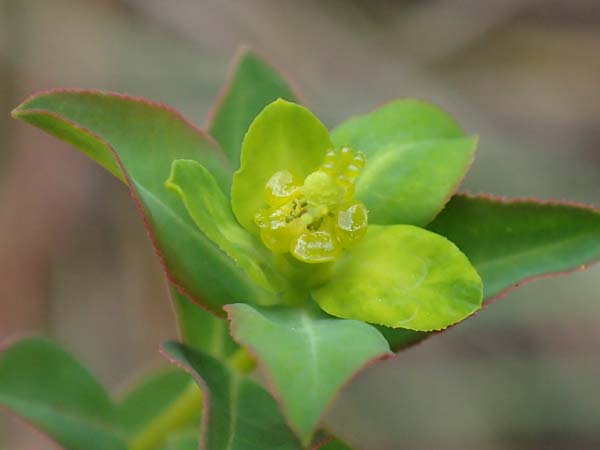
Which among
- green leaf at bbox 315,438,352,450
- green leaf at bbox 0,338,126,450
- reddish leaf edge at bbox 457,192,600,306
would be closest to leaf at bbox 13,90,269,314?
green leaf at bbox 315,438,352,450

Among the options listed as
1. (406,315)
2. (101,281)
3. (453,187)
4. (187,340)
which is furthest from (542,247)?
(101,281)

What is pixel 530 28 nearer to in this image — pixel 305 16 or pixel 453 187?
pixel 305 16

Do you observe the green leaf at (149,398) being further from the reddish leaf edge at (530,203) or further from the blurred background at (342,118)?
the blurred background at (342,118)

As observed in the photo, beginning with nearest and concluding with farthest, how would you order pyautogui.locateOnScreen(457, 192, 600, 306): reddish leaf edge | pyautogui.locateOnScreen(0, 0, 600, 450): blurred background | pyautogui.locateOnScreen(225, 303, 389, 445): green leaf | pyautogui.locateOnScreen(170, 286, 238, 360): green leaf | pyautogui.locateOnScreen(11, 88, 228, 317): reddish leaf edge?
pyautogui.locateOnScreen(225, 303, 389, 445): green leaf → pyautogui.locateOnScreen(11, 88, 228, 317): reddish leaf edge → pyautogui.locateOnScreen(457, 192, 600, 306): reddish leaf edge → pyautogui.locateOnScreen(170, 286, 238, 360): green leaf → pyautogui.locateOnScreen(0, 0, 600, 450): blurred background

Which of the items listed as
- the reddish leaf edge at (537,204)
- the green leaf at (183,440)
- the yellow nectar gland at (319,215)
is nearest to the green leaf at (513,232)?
the reddish leaf edge at (537,204)

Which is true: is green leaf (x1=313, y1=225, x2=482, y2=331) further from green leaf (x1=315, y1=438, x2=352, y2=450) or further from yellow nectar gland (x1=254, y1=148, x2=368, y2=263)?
green leaf (x1=315, y1=438, x2=352, y2=450)

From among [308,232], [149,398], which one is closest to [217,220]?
[308,232]

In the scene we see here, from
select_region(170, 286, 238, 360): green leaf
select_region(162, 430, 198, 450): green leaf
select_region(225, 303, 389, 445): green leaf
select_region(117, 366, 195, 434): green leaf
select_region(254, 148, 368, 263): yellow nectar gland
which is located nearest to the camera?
select_region(225, 303, 389, 445): green leaf
